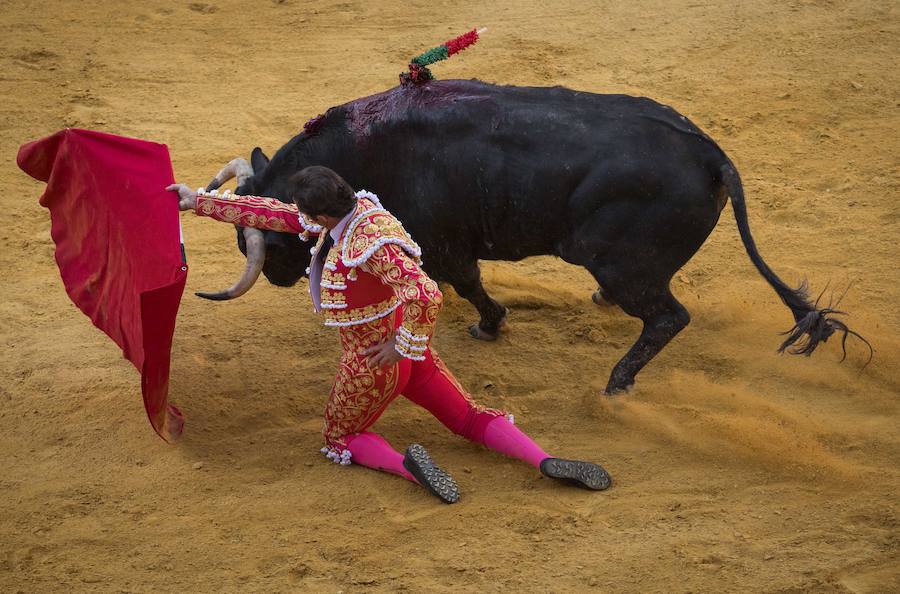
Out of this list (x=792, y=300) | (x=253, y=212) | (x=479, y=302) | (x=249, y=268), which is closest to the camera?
(x=253, y=212)

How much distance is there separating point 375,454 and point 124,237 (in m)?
1.38

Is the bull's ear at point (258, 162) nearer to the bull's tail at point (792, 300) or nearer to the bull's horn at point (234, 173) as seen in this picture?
the bull's horn at point (234, 173)

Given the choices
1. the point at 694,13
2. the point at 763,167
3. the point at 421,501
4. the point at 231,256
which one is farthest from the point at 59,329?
the point at 694,13

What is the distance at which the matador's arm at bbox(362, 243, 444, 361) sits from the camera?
12.3 ft

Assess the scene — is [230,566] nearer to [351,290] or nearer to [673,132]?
[351,290]

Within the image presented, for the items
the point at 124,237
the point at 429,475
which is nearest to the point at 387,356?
the point at 429,475

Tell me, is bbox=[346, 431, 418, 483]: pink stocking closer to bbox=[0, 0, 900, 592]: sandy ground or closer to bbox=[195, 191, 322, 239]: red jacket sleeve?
bbox=[0, 0, 900, 592]: sandy ground

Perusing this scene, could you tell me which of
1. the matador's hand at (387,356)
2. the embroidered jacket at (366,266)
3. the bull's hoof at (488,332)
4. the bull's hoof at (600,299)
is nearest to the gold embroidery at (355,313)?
the embroidered jacket at (366,266)

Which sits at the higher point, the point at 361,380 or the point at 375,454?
the point at 361,380

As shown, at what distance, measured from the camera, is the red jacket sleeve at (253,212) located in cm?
431

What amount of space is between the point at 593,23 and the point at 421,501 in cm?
621

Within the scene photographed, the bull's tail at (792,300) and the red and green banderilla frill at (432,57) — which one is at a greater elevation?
the red and green banderilla frill at (432,57)

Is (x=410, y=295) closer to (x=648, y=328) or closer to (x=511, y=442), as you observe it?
(x=511, y=442)

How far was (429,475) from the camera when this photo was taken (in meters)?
4.16
